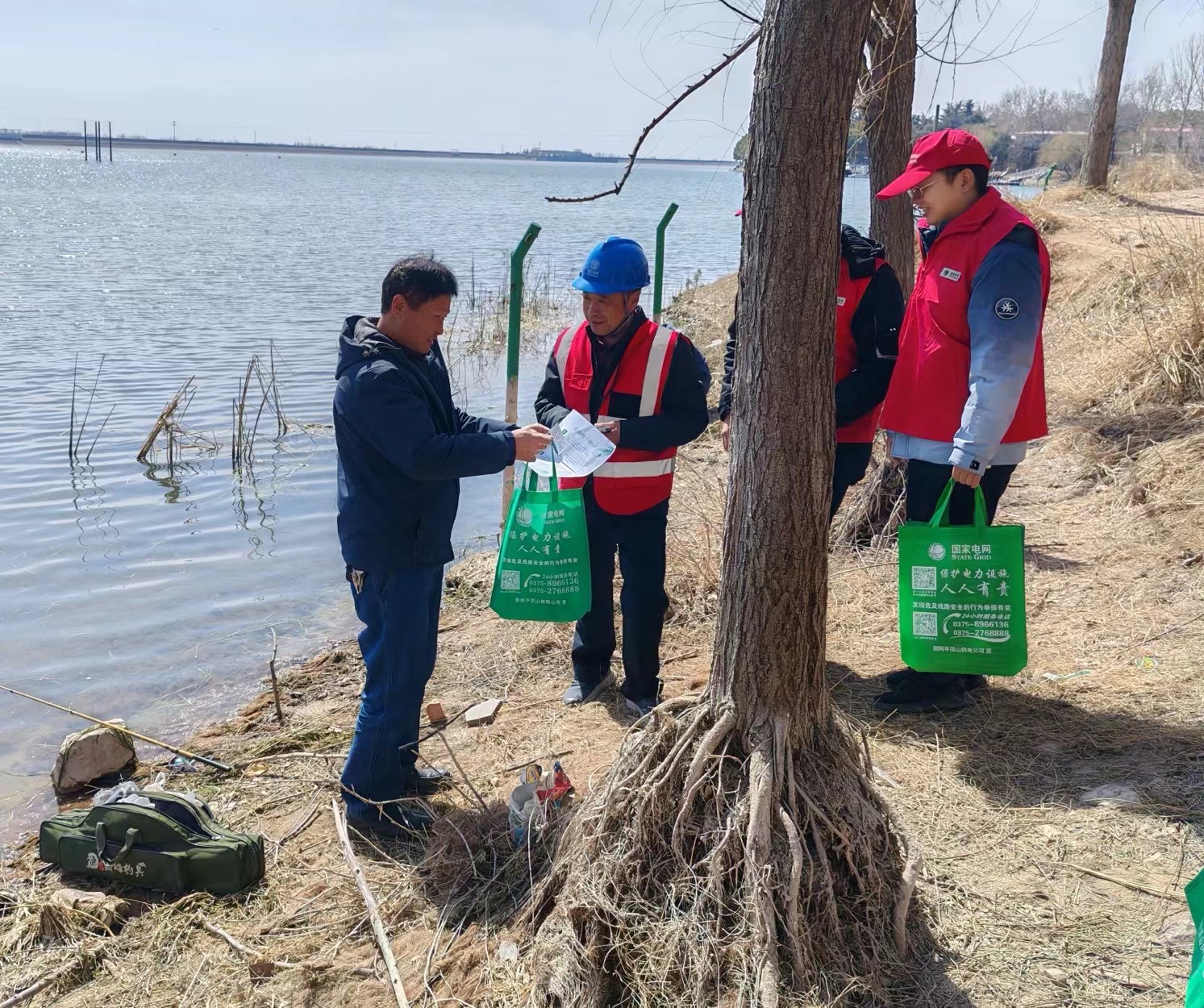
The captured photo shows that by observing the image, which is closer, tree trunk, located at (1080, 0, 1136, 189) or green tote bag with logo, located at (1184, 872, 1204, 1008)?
green tote bag with logo, located at (1184, 872, 1204, 1008)

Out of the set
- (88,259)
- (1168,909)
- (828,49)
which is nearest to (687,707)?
(1168,909)

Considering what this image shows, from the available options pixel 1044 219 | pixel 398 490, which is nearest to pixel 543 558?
pixel 398 490

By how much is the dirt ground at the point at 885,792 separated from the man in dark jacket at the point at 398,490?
276 millimetres

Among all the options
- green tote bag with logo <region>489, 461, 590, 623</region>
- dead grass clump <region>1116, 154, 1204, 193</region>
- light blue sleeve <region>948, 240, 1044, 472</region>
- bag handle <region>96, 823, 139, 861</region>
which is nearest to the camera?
bag handle <region>96, 823, 139, 861</region>

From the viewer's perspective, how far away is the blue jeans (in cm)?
364

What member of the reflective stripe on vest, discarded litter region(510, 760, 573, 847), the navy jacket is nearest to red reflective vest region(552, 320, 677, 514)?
the reflective stripe on vest

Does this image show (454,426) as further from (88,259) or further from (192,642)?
(88,259)

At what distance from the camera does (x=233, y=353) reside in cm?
1451

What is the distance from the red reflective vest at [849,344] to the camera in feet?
14.4

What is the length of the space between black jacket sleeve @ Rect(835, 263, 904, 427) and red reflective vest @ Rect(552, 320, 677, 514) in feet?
2.57

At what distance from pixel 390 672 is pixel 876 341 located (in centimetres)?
234

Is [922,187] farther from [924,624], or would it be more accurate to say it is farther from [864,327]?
[924,624]

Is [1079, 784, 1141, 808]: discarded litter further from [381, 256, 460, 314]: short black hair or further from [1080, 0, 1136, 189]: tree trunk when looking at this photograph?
[1080, 0, 1136, 189]: tree trunk

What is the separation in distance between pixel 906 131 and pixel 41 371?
421 inches
